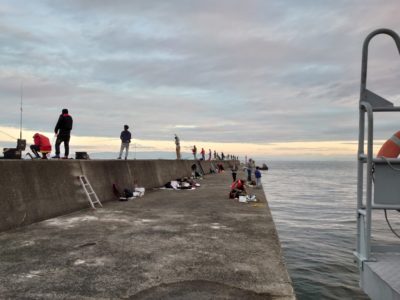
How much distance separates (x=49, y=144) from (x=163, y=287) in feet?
28.3

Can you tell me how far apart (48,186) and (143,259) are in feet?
15.4

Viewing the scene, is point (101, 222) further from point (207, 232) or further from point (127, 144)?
point (127, 144)

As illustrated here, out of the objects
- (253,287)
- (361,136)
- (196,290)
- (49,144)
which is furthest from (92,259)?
(49,144)

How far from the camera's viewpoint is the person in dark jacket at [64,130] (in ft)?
37.8

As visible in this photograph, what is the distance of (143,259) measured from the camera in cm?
539

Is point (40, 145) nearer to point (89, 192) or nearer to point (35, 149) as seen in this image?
point (35, 149)

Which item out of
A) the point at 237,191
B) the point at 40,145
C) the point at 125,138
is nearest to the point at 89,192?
the point at 40,145

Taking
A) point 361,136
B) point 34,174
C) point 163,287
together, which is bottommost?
point 163,287

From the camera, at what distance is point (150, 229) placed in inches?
299

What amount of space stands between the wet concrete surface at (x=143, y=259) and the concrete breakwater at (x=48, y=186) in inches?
14.3

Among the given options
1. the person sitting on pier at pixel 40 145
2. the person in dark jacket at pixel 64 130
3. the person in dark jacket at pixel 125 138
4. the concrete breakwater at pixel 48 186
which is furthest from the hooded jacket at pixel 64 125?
the person in dark jacket at pixel 125 138

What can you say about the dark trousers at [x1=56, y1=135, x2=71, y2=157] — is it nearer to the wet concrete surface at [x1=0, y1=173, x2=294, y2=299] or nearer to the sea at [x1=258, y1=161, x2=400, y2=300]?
the wet concrete surface at [x1=0, y1=173, x2=294, y2=299]

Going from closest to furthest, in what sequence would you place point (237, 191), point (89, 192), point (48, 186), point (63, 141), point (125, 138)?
1. point (48, 186)
2. point (89, 192)
3. point (63, 141)
4. point (237, 191)
5. point (125, 138)

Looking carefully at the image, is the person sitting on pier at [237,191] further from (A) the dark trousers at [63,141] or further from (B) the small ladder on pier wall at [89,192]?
(A) the dark trousers at [63,141]
